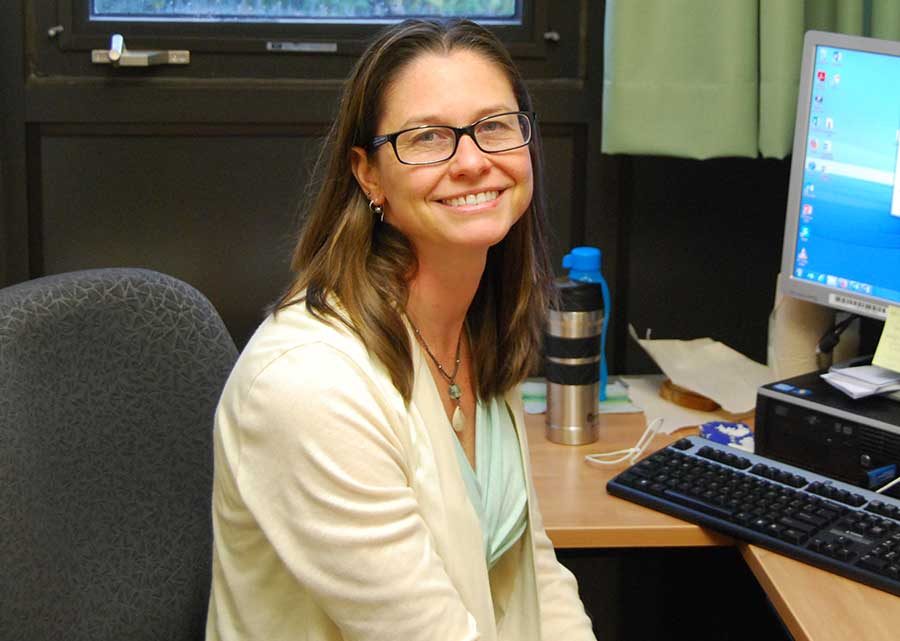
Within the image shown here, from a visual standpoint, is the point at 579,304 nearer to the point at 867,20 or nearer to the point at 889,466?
the point at 889,466

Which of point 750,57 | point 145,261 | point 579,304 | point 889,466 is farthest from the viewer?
point 145,261

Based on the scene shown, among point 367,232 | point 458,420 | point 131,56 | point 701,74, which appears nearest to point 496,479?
point 458,420

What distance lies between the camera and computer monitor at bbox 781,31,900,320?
5.50 feet

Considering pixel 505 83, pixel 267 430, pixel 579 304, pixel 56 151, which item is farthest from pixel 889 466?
pixel 56 151

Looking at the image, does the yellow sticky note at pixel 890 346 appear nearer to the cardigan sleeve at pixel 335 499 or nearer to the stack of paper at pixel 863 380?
the stack of paper at pixel 863 380

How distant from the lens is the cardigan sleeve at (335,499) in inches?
43.8

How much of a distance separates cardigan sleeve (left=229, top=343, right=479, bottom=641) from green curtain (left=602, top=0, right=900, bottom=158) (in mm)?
1013

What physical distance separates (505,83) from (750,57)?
829mm

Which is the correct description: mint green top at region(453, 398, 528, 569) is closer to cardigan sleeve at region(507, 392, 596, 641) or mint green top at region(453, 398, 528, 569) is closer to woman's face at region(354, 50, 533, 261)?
cardigan sleeve at region(507, 392, 596, 641)

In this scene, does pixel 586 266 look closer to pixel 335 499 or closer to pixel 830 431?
pixel 830 431

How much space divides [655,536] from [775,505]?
15 cm

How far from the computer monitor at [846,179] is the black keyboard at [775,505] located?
0.31 metres

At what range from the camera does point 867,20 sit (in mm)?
2057

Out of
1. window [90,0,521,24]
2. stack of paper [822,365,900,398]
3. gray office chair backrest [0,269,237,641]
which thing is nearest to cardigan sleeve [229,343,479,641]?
gray office chair backrest [0,269,237,641]
